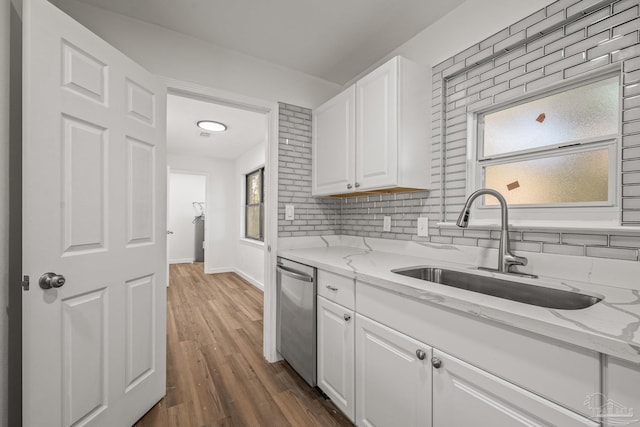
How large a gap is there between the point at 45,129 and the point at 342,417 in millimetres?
1985

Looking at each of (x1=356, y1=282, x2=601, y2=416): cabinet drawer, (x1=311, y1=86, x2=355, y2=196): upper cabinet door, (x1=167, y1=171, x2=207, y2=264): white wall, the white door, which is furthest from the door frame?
(x1=167, y1=171, x2=207, y2=264): white wall

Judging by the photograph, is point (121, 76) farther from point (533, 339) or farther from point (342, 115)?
point (533, 339)

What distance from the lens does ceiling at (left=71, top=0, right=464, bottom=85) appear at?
1.63m

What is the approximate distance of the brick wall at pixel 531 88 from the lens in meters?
1.07

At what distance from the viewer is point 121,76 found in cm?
143

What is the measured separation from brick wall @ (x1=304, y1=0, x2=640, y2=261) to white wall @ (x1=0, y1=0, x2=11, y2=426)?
2016 mm

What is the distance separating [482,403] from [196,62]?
7.87 feet

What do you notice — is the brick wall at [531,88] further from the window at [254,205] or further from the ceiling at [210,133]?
the window at [254,205]

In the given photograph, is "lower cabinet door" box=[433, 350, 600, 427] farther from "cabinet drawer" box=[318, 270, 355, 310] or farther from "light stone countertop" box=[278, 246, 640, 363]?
"cabinet drawer" box=[318, 270, 355, 310]

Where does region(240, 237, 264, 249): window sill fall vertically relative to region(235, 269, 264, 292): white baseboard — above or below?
above

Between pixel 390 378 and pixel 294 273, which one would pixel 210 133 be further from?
pixel 390 378

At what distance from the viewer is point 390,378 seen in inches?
47.9

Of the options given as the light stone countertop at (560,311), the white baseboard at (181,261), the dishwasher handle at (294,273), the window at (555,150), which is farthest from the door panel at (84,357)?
the white baseboard at (181,261)

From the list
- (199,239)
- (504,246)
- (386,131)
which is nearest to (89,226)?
(386,131)
